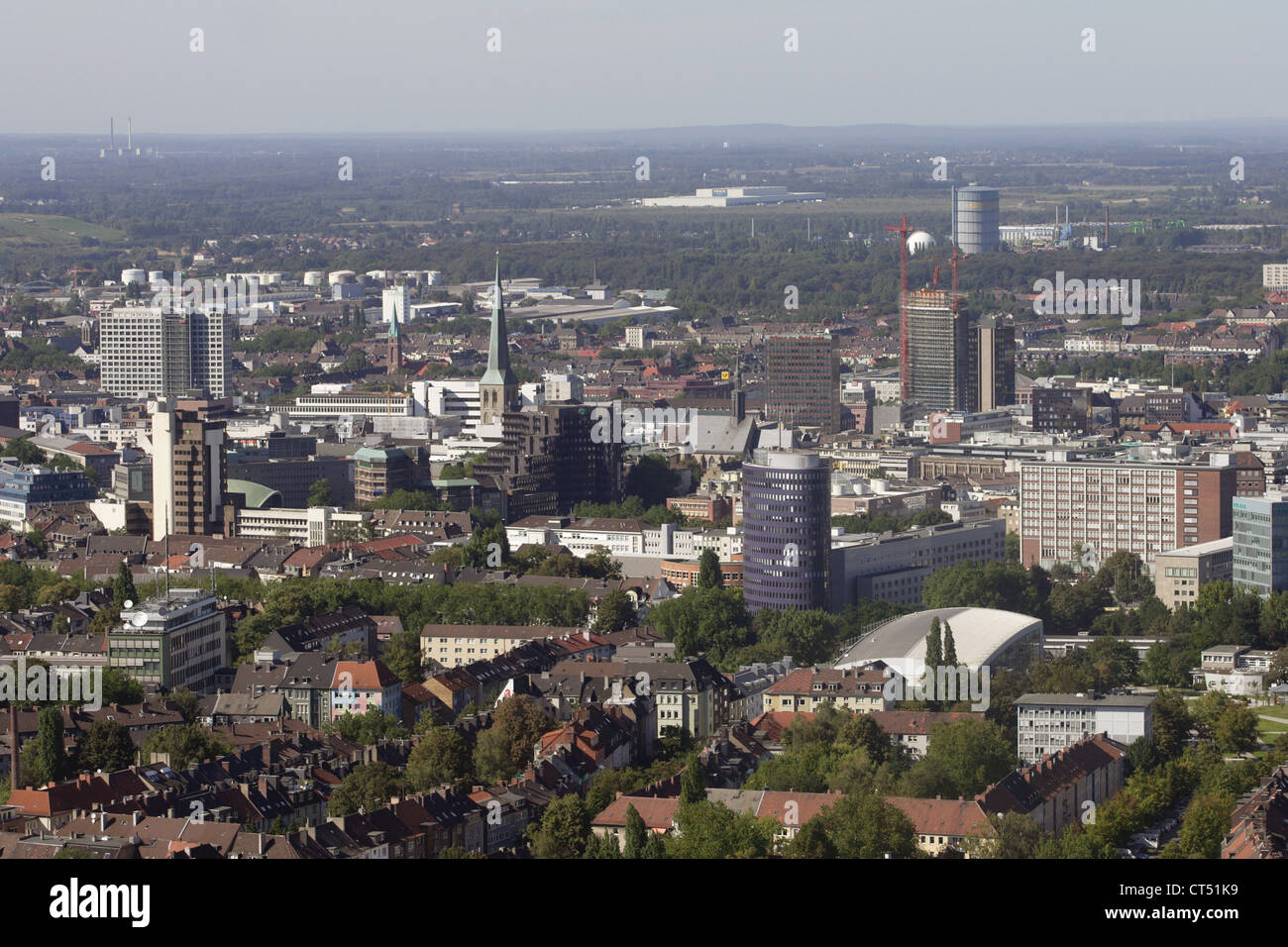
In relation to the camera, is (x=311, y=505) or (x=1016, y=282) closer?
(x=311, y=505)

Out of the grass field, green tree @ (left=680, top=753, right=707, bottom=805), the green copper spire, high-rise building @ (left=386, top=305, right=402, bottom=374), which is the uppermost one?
the grass field

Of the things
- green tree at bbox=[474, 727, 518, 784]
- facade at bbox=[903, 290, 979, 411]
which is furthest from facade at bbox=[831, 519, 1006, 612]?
facade at bbox=[903, 290, 979, 411]

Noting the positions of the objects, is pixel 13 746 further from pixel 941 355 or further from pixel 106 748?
pixel 941 355

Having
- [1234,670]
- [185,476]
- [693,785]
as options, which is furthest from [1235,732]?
[185,476]

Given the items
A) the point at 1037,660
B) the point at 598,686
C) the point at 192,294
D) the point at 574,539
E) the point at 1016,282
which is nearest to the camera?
the point at 598,686

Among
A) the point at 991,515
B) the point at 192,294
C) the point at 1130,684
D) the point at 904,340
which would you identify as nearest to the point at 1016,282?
the point at 192,294

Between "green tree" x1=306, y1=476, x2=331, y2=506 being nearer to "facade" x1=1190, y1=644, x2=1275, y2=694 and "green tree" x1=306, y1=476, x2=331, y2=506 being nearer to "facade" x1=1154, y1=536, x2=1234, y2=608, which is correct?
"facade" x1=1154, y1=536, x2=1234, y2=608

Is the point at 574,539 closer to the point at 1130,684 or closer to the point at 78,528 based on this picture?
the point at 78,528
